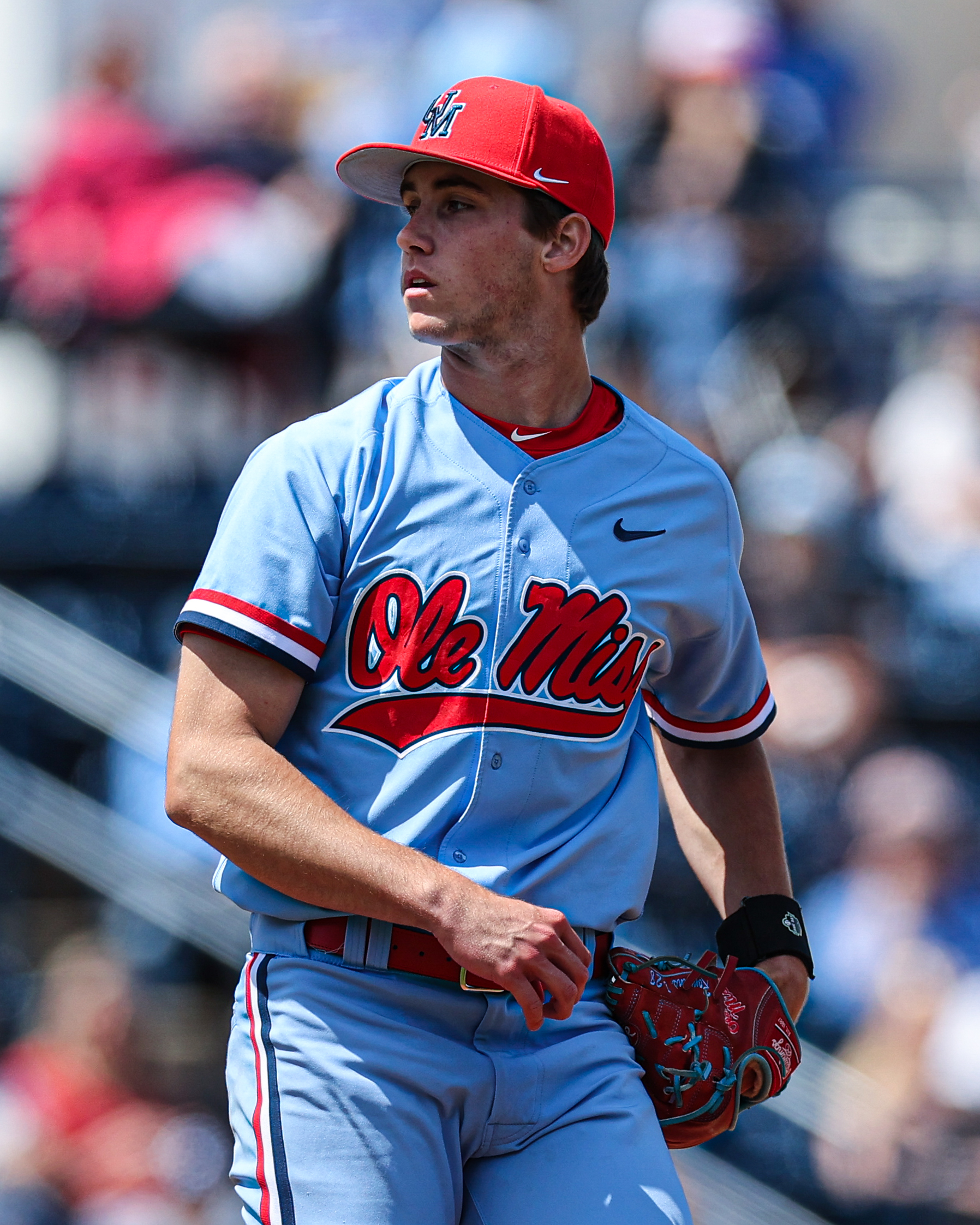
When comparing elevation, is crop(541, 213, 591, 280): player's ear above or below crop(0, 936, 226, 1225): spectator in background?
above

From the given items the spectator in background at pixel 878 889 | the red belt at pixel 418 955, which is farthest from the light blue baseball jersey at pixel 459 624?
the spectator in background at pixel 878 889

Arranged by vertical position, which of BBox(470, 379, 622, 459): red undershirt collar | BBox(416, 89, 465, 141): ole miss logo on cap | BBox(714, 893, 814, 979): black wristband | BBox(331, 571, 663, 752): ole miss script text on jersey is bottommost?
BBox(714, 893, 814, 979): black wristband

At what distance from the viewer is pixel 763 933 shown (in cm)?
263

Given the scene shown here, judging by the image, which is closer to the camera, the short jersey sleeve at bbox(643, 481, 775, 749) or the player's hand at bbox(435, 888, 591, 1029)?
the player's hand at bbox(435, 888, 591, 1029)

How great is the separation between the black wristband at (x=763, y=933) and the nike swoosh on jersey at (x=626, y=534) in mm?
649

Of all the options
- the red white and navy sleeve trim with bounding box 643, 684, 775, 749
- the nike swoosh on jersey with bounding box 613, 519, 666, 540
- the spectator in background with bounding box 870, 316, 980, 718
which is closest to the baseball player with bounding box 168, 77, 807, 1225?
the nike swoosh on jersey with bounding box 613, 519, 666, 540

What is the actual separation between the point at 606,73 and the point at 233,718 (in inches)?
239

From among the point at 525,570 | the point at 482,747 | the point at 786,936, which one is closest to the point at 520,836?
the point at 482,747

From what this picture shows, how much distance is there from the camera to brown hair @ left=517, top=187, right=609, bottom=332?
2.48 meters

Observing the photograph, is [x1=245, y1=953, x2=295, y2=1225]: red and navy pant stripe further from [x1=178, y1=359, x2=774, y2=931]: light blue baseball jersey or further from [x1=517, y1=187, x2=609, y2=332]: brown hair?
[x1=517, y1=187, x2=609, y2=332]: brown hair

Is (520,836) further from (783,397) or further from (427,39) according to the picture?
(427,39)

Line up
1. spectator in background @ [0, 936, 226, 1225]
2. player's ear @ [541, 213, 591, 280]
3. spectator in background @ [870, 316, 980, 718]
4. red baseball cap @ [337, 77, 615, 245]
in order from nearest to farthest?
red baseball cap @ [337, 77, 615, 245] → player's ear @ [541, 213, 591, 280] → spectator in background @ [0, 936, 226, 1225] → spectator in background @ [870, 316, 980, 718]

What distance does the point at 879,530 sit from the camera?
21.0 feet

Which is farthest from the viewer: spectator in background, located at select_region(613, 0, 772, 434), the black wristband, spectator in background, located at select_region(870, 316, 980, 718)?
spectator in background, located at select_region(613, 0, 772, 434)
